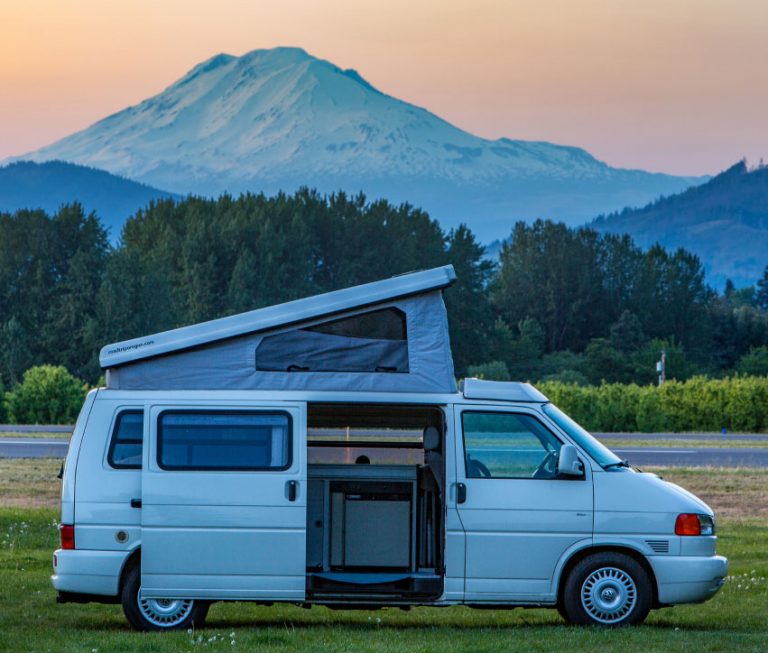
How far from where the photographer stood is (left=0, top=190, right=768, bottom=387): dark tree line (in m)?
76.4

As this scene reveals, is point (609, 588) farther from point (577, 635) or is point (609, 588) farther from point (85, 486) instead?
point (85, 486)

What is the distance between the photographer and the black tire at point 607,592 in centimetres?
1028

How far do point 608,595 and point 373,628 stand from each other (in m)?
1.89

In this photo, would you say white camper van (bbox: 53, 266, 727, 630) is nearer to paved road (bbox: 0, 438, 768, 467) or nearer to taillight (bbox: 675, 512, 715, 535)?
taillight (bbox: 675, 512, 715, 535)

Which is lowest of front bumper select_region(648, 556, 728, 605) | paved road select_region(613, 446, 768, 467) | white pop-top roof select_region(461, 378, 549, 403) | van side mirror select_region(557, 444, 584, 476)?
front bumper select_region(648, 556, 728, 605)

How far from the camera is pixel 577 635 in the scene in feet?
32.1

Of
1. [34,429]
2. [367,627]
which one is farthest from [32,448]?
[367,627]

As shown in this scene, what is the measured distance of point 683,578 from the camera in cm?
1027

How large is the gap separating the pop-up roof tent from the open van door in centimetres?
34

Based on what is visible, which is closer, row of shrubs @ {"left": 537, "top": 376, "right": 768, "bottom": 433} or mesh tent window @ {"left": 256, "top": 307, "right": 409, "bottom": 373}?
mesh tent window @ {"left": 256, "top": 307, "right": 409, "bottom": 373}

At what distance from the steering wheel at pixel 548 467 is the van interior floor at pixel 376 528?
75 cm

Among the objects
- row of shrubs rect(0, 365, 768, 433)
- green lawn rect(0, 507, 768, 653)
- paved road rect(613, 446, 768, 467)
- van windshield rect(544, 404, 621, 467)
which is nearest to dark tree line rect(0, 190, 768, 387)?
row of shrubs rect(0, 365, 768, 433)

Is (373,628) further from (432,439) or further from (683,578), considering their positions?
(683,578)

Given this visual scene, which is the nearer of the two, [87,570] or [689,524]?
[87,570]
